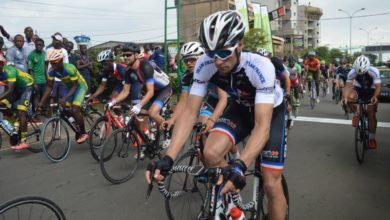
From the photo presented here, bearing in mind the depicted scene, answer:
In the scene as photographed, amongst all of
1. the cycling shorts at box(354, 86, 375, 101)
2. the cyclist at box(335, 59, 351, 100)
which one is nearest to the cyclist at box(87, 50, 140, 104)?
the cycling shorts at box(354, 86, 375, 101)

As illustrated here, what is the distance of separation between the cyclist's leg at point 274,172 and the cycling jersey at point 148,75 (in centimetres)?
318

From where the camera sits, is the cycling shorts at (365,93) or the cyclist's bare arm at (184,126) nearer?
the cyclist's bare arm at (184,126)

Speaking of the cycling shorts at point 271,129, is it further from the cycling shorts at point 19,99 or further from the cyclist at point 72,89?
the cycling shorts at point 19,99

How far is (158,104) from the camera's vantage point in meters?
6.05

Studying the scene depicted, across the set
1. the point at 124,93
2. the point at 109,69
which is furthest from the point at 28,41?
the point at 124,93

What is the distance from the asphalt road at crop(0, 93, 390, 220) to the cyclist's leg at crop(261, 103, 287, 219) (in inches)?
45.6

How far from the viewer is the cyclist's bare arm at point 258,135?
237cm

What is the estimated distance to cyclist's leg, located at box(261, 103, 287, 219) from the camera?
2.84 meters

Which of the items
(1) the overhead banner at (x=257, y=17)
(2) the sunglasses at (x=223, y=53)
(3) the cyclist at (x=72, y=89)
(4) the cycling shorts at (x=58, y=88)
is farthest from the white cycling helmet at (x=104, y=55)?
(1) the overhead banner at (x=257, y=17)

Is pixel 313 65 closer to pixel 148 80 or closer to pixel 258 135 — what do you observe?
pixel 148 80

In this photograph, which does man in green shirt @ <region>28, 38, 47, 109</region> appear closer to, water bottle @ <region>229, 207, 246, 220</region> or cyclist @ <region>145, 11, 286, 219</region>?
cyclist @ <region>145, 11, 286, 219</region>

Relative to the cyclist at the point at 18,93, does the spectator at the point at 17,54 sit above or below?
above

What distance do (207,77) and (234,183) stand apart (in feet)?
3.97

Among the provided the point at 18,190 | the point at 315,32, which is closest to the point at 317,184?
the point at 18,190
